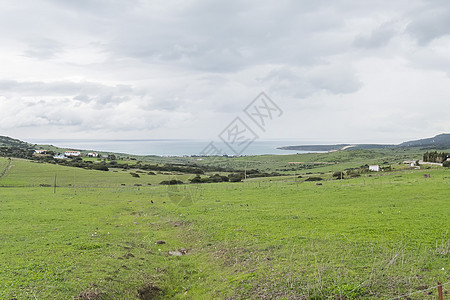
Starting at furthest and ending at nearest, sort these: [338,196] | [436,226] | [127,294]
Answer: [338,196] < [436,226] < [127,294]

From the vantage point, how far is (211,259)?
13.4 metres

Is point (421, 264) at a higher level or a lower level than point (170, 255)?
higher

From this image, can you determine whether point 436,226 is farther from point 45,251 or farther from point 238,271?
point 45,251

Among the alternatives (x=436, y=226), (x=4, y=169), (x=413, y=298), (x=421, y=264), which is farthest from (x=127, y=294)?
(x=4, y=169)

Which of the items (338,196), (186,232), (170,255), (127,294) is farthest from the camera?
(338,196)

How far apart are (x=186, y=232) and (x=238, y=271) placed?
7.50 metres

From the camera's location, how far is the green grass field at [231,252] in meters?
9.60

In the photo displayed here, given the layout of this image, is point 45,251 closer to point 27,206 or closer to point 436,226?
point 27,206

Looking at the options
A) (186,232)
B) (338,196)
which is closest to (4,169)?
(186,232)

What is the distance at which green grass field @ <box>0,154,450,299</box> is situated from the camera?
960 cm

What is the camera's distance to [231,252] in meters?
13.6

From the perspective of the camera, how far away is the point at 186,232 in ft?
60.1

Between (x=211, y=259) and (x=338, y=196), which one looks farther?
(x=338, y=196)

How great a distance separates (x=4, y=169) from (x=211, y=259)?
211 ft
